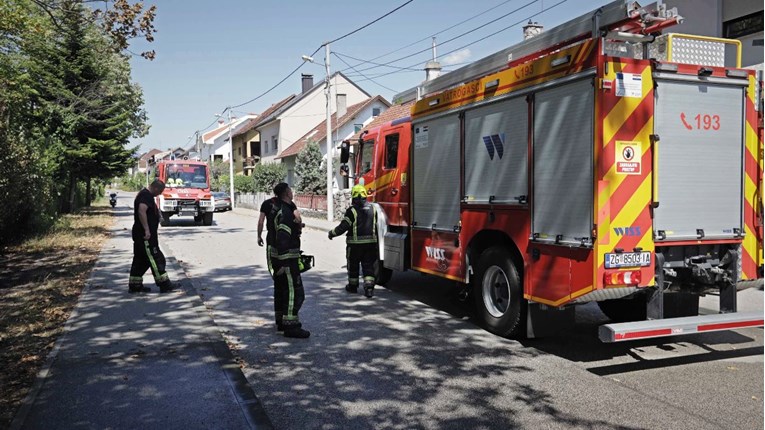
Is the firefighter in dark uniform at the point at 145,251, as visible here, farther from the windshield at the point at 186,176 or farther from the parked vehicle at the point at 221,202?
the parked vehicle at the point at 221,202

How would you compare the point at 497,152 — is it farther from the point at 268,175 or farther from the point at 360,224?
the point at 268,175

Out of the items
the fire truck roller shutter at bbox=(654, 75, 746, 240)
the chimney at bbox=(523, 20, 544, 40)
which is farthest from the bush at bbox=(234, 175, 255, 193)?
the fire truck roller shutter at bbox=(654, 75, 746, 240)

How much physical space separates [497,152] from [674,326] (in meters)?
2.41

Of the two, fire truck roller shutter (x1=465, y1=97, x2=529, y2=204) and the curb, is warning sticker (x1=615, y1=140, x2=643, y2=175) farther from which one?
the curb

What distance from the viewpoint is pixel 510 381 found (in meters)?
5.04

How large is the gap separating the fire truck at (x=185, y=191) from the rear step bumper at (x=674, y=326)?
2073 centimetres

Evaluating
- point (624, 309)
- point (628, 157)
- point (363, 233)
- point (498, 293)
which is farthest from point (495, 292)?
point (363, 233)

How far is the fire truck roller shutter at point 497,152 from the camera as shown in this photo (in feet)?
19.5

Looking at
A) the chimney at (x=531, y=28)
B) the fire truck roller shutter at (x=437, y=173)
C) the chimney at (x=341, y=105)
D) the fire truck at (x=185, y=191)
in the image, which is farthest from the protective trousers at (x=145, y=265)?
the chimney at (x=341, y=105)

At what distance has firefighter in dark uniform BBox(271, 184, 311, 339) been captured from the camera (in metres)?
6.46

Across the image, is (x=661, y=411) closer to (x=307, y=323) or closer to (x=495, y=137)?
(x=495, y=137)

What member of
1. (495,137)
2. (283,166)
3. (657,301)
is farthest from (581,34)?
(283,166)

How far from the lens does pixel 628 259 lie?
5059 mm

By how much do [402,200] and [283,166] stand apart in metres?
34.9
